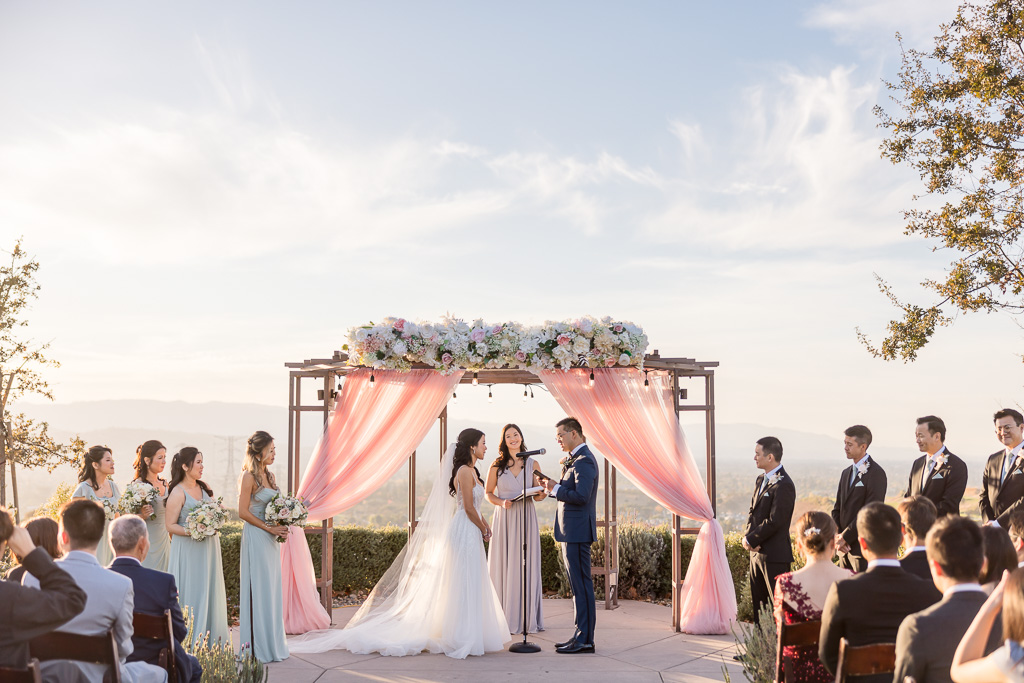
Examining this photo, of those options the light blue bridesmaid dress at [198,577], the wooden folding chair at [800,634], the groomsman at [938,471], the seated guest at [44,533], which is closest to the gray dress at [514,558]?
the light blue bridesmaid dress at [198,577]

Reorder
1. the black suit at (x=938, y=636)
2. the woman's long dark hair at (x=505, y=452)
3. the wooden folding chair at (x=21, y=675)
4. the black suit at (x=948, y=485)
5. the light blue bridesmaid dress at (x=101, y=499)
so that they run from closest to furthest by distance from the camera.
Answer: the black suit at (x=938, y=636) → the wooden folding chair at (x=21, y=675) → the black suit at (x=948, y=485) → the light blue bridesmaid dress at (x=101, y=499) → the woman's long dark hair at (x=505, y=452)

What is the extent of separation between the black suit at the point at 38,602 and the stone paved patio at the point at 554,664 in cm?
336

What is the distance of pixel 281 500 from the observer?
6676 mm

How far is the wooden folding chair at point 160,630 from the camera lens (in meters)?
3.87

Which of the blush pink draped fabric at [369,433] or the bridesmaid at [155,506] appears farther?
the blush pink draped fabric at [369,433]

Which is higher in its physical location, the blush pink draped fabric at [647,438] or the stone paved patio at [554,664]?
the blush pink draped fabric at [647,438]

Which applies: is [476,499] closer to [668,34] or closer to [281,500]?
[281,500]

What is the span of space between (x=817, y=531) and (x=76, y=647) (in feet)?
10.3

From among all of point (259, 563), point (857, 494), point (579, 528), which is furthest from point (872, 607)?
point (259, 563)

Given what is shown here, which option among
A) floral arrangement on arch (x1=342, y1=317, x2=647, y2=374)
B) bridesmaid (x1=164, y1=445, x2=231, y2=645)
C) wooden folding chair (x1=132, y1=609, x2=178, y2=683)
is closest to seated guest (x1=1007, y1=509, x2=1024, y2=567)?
wooden folding chair (x1=132, y1=609, x2=178, y2=683)

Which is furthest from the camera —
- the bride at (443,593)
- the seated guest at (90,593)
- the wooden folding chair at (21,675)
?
the bride at (443,593)

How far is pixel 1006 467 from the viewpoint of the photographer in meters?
6.48

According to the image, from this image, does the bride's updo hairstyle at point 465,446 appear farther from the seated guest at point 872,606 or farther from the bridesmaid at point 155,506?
the seated guest at point 872,606

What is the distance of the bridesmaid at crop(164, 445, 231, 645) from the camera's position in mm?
6457
